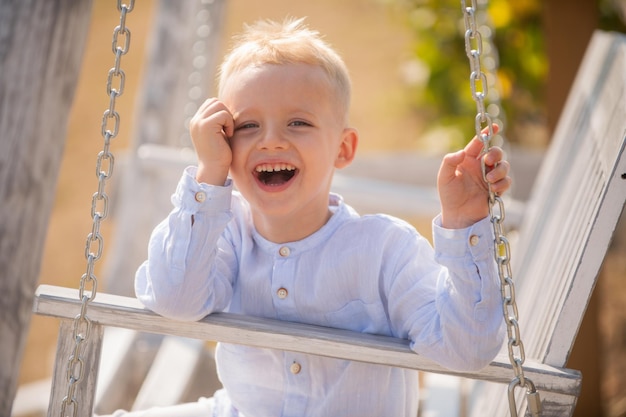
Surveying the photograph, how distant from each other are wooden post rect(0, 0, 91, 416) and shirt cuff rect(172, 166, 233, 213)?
0.82 metres

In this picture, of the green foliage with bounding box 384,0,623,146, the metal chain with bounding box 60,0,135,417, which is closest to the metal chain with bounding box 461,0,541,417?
the metal chain with bounding box 60,0,135,417

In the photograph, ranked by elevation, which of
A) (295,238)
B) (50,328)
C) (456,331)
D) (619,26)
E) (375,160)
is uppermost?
(619,26)

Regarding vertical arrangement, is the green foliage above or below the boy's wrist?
above

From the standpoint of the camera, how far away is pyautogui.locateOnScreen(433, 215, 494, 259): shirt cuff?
1968 millimetres

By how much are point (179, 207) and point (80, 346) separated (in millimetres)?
396

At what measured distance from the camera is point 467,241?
6.46 feet

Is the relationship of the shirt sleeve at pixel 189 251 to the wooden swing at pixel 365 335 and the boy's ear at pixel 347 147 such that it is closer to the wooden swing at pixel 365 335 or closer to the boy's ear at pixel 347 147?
the wooden swing at pixel 365 335

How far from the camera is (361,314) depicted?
2.21 m

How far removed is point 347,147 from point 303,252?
297mm

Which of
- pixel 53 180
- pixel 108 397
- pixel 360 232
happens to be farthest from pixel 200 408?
pixel 108 397

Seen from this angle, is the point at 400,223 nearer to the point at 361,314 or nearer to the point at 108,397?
the point at 361,314

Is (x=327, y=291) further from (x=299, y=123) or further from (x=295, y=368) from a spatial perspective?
(x=299, y=123)

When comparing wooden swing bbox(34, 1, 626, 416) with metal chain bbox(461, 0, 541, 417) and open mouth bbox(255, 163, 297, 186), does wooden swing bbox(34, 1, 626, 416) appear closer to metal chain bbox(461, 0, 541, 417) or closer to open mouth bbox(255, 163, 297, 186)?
metal chain bbox(461, 0, 541, 417)

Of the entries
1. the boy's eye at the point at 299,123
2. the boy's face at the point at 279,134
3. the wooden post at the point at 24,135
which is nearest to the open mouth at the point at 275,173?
the boy's face at the point at 279,134
